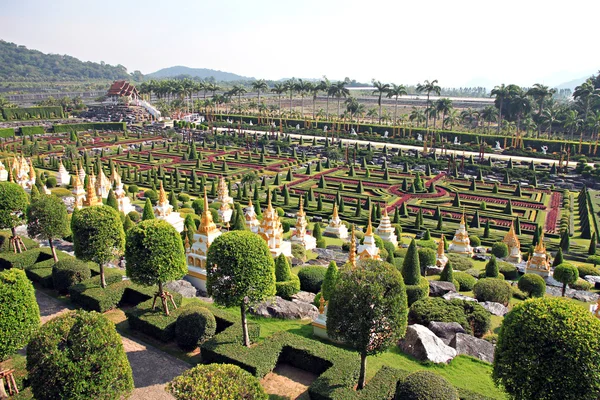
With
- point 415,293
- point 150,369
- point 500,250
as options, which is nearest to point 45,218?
point 150,369

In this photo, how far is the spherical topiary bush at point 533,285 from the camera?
29828mm

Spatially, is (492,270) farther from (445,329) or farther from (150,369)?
(150,369)

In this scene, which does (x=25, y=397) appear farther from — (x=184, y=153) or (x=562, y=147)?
(x=562, y=147)

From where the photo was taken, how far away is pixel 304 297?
92.2 ft

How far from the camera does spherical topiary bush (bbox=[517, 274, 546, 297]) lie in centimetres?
2983

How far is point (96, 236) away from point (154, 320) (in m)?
6.26

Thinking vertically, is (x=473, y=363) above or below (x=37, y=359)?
below

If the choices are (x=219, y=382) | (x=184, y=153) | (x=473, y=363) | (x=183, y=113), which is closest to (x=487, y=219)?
(x=473, y=363)

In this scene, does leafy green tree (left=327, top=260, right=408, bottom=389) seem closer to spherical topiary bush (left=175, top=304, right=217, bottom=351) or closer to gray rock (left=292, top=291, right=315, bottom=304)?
spherical topiary bush (left=175, top=304, right=217, bottom=351)

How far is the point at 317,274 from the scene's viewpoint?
30.2 meters

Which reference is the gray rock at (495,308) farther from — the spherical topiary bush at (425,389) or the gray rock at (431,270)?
the spherical topiary bush at (425,389)

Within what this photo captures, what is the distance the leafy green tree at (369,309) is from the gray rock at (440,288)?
11843mm

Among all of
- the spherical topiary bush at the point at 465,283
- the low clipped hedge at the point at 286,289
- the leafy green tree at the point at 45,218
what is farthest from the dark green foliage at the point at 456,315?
the leafy green tree at the point at 45,218

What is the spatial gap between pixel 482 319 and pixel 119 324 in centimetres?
1818
